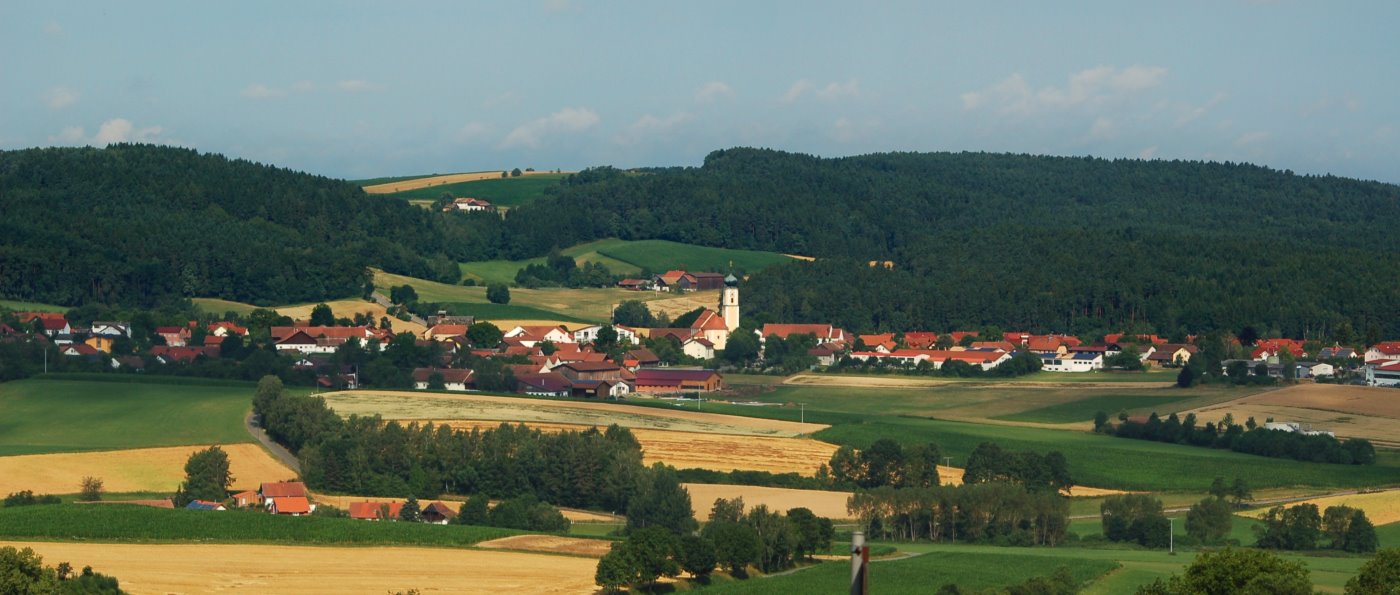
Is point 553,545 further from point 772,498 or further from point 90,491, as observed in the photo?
point 90,491

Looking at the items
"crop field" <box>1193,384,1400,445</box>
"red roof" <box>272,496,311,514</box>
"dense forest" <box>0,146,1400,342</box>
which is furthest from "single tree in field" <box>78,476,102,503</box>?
"dense forest" <box>0,146,1400,342</box>

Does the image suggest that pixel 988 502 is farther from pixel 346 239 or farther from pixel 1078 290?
pixel 346 239

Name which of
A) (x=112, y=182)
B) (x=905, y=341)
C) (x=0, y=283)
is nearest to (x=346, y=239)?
(x=112, y=182)

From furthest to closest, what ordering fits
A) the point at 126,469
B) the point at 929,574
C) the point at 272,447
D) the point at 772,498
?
the point at 272,447 < the point at 126,469 < the point at 772,498 < the point at 929,574

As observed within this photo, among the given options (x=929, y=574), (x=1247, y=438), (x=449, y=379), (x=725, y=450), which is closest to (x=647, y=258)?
(x=449, y=379)

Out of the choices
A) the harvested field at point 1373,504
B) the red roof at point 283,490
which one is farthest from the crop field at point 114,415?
the harvested field at point 1373,504

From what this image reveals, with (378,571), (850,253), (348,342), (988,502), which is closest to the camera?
(378,571)

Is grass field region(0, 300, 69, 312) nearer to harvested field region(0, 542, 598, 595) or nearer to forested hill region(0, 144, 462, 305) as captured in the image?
forested hill region(0, 144, 462, 305)

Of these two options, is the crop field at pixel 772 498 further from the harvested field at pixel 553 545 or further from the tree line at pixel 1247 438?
the tree line at pixel 1247 438
